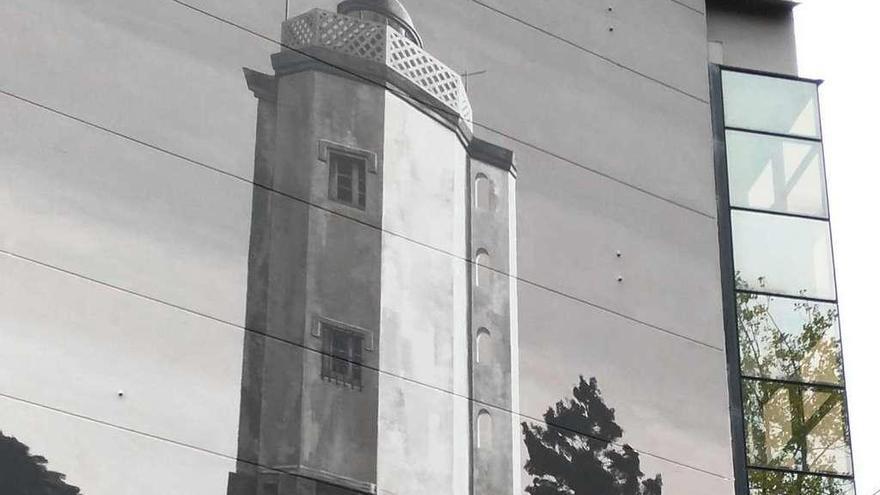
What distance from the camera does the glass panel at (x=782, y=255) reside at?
12891 mm

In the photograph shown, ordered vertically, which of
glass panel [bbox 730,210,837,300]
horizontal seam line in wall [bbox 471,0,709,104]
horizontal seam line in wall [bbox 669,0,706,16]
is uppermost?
horizontal seam line in wall [bbox 669,0,706,16]

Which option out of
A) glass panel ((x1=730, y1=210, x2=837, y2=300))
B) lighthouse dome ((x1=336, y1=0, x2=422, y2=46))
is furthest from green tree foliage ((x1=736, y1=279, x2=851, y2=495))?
lighthouse dome ((x1=336, y1=0, x2=422, y2=46))

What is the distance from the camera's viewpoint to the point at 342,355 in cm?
977

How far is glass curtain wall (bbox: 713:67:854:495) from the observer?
12.4 metres

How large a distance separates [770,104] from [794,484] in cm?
346

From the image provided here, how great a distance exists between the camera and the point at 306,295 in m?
9.69

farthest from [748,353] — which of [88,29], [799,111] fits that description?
[88,29]

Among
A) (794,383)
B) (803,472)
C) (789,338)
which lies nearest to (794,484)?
(803,472)

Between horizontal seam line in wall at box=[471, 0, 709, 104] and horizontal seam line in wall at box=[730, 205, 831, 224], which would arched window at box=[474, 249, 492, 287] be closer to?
horizontal seam line in wall at box=[471, 0, 709, 104]

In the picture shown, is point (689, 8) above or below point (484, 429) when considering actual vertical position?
above

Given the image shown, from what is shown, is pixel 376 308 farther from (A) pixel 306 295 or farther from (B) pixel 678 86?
(B) pixel 678 86

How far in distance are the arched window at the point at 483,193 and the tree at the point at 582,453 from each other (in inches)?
57.6

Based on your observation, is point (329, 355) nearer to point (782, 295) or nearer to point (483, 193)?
point (483, 193)

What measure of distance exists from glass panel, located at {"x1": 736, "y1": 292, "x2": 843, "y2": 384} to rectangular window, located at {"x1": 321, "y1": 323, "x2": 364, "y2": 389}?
400 centimetres
